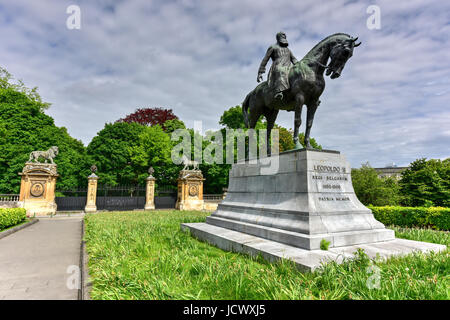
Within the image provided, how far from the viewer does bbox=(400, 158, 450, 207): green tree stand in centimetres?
1856

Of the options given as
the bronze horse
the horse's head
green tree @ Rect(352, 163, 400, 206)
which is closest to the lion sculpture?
the bronze horse

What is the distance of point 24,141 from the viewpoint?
25.0 metres

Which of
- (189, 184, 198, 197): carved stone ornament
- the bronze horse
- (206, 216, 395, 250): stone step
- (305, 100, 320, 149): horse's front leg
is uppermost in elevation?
the bronze horse

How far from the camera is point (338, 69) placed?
19.5 ft

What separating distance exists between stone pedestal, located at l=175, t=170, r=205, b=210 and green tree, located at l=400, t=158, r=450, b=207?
18742 mm

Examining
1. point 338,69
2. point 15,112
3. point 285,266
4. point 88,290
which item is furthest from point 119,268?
point 15,112

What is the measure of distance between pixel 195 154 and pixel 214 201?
6.42 meters

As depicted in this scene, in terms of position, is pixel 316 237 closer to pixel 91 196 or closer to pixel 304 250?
pixel 304 250

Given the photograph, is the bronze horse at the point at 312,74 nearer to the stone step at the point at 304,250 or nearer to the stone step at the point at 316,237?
the stone step at the point at 316,237

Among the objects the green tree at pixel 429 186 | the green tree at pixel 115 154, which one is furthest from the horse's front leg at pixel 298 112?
the green tree at pixel 115 154

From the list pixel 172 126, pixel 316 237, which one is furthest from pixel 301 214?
pixel 172 126

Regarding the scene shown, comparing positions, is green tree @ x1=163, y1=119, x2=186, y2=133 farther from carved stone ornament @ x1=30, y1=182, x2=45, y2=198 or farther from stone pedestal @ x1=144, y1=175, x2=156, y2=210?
carved stone ornament @ x1=30, y1=182, x2=45, y2=198

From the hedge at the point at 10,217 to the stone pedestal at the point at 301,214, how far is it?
1056 centimetres

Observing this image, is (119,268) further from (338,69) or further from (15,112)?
(15,112)
